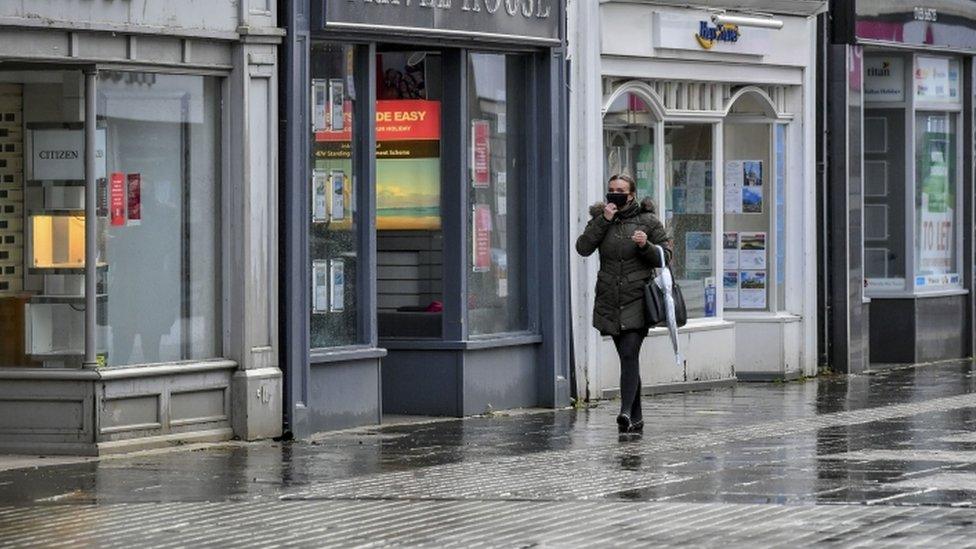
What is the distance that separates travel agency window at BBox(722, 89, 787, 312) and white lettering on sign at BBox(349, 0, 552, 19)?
4622 millimetres

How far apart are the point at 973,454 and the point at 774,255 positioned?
8546mm

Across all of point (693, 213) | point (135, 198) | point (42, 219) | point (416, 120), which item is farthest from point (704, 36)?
point (42, 219)

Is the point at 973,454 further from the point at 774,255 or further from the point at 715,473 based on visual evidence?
the point at 774,255

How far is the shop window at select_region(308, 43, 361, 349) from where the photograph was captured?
17.0m

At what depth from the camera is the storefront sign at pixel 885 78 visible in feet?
82.8

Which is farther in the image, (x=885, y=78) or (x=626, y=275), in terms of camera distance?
(x=885, y=78)

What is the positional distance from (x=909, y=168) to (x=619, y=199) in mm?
9083

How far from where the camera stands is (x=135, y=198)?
15.7m

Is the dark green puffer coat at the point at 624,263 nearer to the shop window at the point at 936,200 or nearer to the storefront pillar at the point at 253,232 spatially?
the storefront pillar at the point at 253,232

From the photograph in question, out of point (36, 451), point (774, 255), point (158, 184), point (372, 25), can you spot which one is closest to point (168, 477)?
point (36, 451)

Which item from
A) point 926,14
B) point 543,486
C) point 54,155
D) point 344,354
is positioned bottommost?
point 543,486

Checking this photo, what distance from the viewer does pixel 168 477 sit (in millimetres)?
13875

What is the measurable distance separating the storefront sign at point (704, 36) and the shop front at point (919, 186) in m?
2.55

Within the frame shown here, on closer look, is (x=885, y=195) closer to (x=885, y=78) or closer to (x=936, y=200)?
(x=936, y=200)
